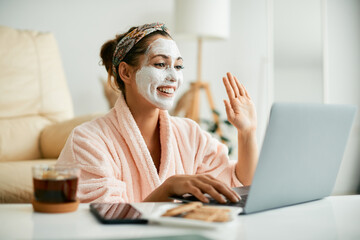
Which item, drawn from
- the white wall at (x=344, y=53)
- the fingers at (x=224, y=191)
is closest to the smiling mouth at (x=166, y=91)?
the fingers at (x=224, y=191)

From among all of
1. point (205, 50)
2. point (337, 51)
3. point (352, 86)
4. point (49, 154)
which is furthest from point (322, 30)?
point (49, 154)

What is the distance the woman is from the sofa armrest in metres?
0.66

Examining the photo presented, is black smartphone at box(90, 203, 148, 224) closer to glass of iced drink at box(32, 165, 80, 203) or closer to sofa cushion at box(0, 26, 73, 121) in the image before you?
glass of iced drink at box(32, 165, 80, 203)

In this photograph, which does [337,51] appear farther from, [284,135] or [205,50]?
[284,135]

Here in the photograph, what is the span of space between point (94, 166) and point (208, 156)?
0.45m

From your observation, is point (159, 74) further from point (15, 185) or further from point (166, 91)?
point (15, 185)

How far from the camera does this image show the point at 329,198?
1069 millimetres

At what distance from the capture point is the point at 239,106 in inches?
50.4

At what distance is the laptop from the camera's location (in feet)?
2.67

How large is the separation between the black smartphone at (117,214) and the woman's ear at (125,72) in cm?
76

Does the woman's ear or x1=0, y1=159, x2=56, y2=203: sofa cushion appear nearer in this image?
the woman's ear

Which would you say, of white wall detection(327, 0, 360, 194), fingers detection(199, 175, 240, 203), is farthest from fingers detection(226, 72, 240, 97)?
white wall detection(327, 0, 360, 194)

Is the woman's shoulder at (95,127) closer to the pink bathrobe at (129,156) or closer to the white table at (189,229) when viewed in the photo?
the pink bathrobe at (129,156)

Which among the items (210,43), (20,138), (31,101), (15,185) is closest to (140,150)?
(15,185)
